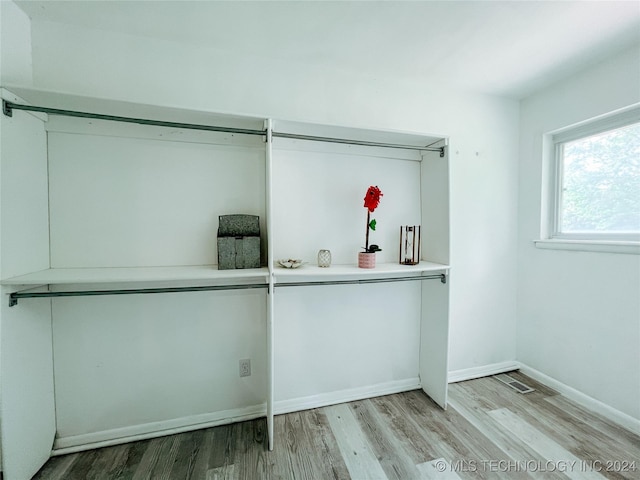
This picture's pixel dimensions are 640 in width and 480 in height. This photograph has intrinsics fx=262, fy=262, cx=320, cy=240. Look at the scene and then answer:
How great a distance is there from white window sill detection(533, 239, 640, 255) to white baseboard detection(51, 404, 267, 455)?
242cm

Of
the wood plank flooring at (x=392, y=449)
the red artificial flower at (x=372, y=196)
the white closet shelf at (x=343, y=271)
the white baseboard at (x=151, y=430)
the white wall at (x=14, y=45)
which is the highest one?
the white wall at (x=14, y=45)

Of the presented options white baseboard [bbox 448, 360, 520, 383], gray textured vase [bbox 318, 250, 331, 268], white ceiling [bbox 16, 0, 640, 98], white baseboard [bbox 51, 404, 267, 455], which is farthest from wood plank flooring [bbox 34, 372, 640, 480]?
white ceiling [bbox 16, 0, 640, 98]

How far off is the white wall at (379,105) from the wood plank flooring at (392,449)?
576mm

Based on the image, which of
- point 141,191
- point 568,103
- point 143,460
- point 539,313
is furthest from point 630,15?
point 143,460

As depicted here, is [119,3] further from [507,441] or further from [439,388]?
[507,441]

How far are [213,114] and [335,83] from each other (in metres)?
0.92

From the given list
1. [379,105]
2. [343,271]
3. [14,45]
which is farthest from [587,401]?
[14,45]

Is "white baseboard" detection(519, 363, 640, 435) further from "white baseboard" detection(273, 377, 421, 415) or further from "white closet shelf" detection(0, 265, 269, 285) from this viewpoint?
"white closet shelf" detection(0, 265, 269, 285)

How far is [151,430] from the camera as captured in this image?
155 cm

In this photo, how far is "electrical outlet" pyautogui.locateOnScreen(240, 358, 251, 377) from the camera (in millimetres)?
1686

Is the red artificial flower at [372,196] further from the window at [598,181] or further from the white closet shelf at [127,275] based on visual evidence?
the window at [598,181]

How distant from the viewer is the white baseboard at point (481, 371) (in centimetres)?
214

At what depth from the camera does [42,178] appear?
4.45 feet

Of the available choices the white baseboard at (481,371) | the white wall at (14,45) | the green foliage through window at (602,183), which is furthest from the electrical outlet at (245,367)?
the green foliage through window at (602,183)
